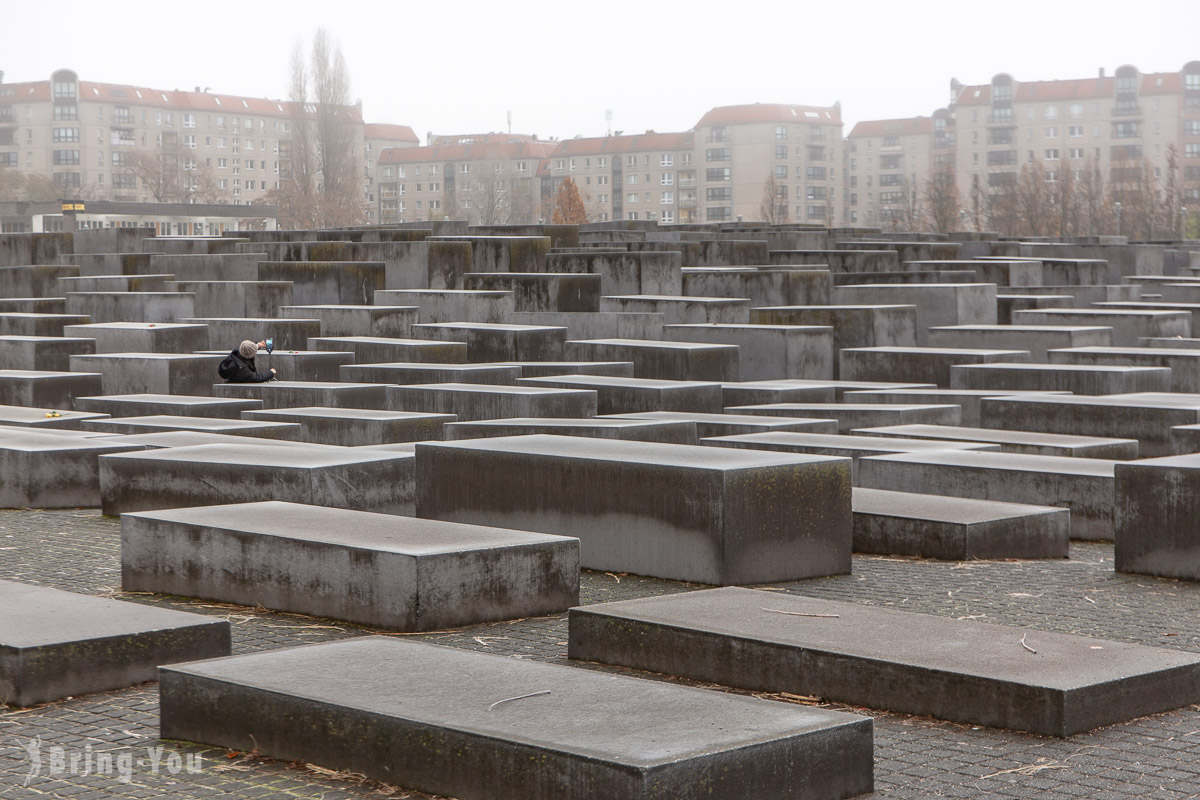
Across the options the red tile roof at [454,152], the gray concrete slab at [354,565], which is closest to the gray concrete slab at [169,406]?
the gray concrete slab at [354,565]

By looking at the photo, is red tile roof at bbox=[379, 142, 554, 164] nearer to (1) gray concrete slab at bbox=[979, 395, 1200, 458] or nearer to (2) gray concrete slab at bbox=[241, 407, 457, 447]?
(1) gray concrete slab at bbox=[979, 395, 1200, 458]

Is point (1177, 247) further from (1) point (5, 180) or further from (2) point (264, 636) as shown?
(1) point (5, 180)

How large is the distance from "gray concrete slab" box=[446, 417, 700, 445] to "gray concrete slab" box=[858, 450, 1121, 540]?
153 centimetres

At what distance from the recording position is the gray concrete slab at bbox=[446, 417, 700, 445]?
10812 mm

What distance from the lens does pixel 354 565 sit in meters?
6.78

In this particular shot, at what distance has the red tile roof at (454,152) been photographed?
551ft

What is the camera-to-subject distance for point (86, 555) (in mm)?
8633

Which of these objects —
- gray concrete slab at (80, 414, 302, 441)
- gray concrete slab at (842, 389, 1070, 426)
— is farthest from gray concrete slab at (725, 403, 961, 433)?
gray concrete slab at (80, 414, 302, 441)

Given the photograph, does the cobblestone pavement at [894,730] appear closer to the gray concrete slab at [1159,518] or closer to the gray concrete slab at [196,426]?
the gray concrete slab at [1159,518]

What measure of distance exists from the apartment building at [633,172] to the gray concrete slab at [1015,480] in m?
149

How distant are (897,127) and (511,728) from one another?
173 metres

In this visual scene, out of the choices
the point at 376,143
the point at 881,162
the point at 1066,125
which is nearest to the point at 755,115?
the point at 881,162

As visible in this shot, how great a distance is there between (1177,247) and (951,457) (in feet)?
118

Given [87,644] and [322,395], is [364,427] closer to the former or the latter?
[322,395]
